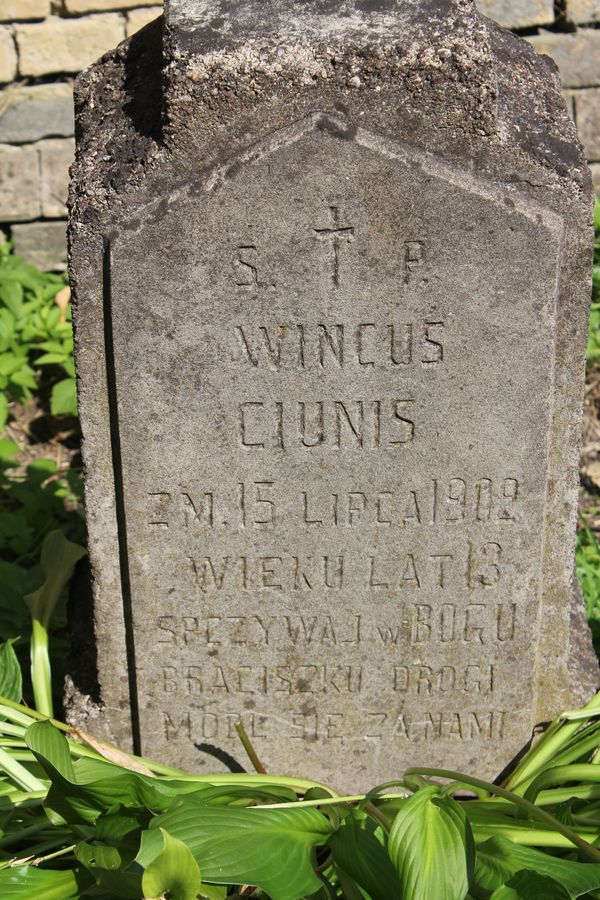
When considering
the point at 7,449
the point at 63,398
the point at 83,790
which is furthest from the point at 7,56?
the point at 83,790

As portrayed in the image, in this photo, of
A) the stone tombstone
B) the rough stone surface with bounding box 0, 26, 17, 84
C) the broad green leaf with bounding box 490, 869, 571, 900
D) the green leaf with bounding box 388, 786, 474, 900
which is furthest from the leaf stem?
the rough stone surface with bounding box 0, 26, 17, 84

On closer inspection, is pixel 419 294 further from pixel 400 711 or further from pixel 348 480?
pixel 400 711

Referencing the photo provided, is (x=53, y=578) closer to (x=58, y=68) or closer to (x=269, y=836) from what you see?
(x=269, y=836)

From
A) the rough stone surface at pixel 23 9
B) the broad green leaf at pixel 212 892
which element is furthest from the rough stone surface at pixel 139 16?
the broad green leaf at pixel 212 892

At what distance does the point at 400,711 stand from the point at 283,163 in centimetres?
115

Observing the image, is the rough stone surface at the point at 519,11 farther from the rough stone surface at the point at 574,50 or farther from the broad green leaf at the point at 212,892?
the broad green leaf at the point at 212,892

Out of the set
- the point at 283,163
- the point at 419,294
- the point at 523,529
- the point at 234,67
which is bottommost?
the point at 523,529

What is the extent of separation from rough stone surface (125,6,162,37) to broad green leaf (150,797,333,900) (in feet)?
10.8

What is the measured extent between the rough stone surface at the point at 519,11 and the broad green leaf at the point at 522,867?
11.2 ft

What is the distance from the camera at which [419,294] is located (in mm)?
1909

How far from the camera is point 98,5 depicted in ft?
13.7

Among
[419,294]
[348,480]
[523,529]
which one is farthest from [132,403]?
[523,529]

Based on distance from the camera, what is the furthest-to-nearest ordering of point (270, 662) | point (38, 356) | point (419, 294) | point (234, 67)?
point (38, 356)
point (270, 662)
point (419, 294)
point (234, 67)

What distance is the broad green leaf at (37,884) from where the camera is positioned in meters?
1.77
